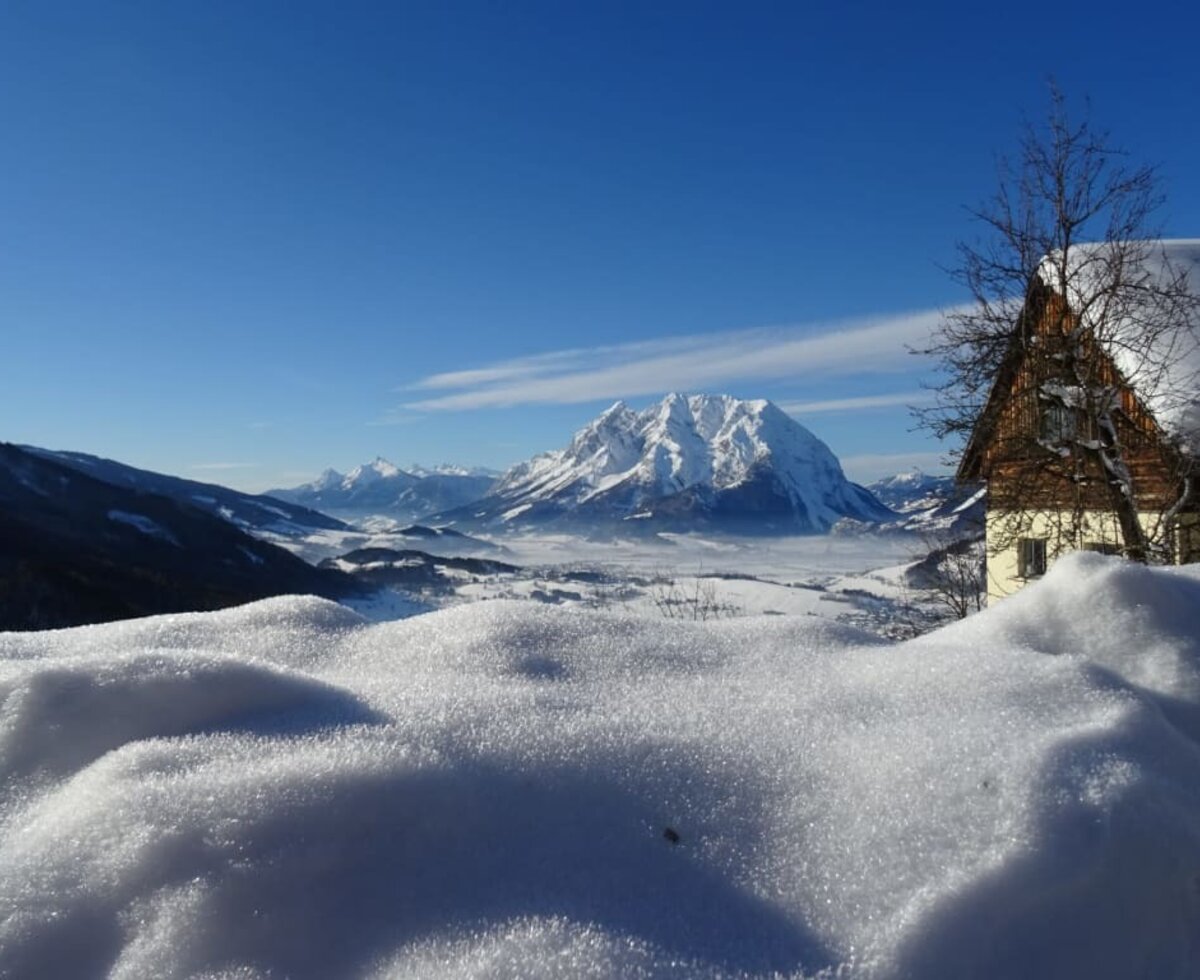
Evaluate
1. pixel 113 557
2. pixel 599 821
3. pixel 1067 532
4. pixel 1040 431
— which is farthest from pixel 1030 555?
pixel 113 557

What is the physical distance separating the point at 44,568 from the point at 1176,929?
82.8m

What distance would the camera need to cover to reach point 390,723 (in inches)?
82.7

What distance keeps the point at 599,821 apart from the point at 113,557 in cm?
10568

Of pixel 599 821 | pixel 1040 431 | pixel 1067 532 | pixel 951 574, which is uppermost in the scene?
pixel 1040 431

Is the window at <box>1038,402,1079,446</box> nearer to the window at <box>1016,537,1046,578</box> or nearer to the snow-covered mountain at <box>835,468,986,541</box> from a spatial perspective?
the snow-covered mountain at <box>835,468,986,541</box>

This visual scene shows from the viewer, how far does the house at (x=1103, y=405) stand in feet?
30.4

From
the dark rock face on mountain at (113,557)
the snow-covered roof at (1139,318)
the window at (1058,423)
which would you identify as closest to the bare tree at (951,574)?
the window at (1058,423)

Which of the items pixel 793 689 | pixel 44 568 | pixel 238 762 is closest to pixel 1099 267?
pixel 793 689

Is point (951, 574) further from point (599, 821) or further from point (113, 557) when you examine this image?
point (113, 557)

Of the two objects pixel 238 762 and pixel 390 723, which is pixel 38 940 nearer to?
pixel 238 762

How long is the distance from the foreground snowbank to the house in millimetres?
7850

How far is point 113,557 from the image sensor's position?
93.2m

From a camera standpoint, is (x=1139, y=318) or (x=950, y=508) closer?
(x=1139, y=318)

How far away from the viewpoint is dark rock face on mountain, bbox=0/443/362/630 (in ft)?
218
